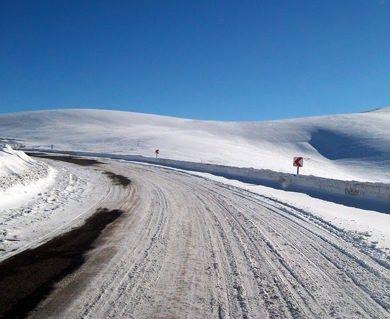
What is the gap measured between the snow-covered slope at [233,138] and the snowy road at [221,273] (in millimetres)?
44110

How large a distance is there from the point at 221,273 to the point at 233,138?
3507 inches

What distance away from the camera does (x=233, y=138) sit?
95.2 meters

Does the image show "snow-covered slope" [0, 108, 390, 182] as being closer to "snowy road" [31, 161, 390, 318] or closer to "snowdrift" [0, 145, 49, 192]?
"snowdrift" [0, 145, 49, 192]

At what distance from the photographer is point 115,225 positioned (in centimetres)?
1029

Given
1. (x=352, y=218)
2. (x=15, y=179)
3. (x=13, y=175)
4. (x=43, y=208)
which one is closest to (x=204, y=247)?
(x=352, y=218)

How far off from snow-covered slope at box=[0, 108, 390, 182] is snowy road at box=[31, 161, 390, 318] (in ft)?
145

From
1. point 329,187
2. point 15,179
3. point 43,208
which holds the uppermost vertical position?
point 329,187

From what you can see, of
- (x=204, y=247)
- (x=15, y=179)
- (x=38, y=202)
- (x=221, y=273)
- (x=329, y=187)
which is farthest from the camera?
(x=329, y=187)

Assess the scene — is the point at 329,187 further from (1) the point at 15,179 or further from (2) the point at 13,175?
(2) the point at 13,175

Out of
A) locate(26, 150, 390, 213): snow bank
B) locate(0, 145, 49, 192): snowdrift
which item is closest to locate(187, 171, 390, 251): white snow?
locate(26, 150, 390, 213): snow bank

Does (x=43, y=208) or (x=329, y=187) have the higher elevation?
(x=329, y=187)

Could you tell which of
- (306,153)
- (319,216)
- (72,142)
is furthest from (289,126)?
(319,216)

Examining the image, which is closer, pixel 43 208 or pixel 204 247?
pixel 204 247

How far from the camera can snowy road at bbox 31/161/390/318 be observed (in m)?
5.33
